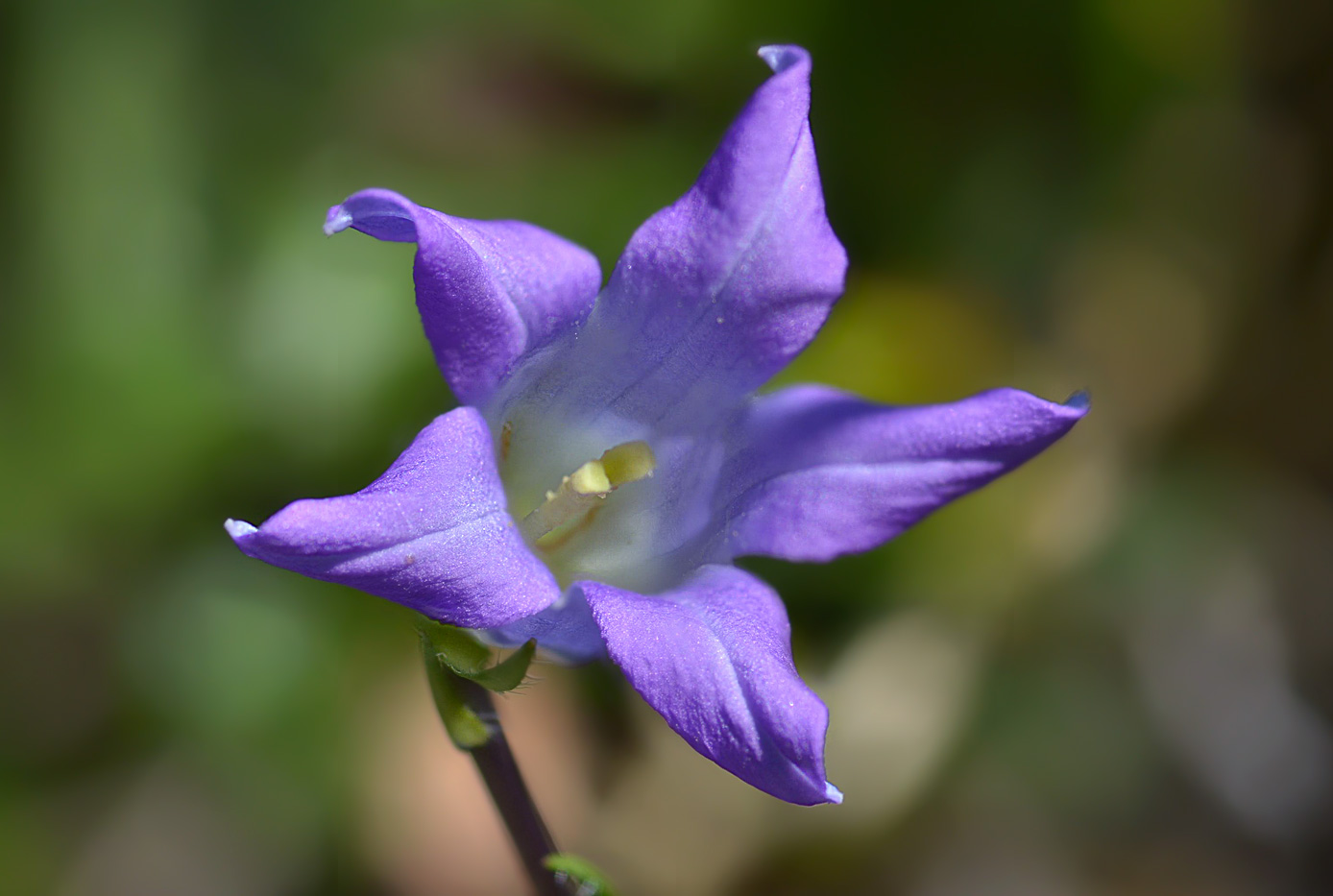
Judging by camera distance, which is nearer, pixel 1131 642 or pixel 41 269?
pixel 41 269

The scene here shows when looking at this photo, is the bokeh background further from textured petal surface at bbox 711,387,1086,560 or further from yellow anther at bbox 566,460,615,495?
textured petal surface at bbox 711,387,1086,560

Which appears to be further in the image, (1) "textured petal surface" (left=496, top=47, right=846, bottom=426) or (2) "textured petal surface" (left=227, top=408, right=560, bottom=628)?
(1) "textured petal surface" (left=496, top=47, right=846, bottom=426)

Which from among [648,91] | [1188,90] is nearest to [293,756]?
[648,91]

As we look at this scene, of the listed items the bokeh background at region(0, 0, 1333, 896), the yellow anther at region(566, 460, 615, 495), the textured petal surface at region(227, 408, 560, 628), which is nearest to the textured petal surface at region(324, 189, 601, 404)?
the textured petal surface at region(227, 408, 560, 628)

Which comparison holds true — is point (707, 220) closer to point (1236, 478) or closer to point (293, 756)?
point (293, 756)

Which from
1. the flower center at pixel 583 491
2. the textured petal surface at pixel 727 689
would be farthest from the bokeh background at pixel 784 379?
the textured petal surface at pixel 727 689

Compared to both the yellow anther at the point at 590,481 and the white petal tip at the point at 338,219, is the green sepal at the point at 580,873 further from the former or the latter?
the white petal tip at the point at 338,219

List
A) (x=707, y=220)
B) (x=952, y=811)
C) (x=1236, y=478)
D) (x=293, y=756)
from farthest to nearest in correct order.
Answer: (x=1236, y=478) < (x=952, y=811) < (x=293, y=756) < (x=707, y=220)
